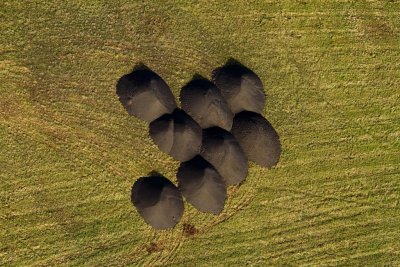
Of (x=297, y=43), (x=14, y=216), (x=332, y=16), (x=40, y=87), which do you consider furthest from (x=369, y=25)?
(x=14, y=216)

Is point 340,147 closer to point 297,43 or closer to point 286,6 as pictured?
point 297,43

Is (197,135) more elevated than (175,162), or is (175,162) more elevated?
(197,135)

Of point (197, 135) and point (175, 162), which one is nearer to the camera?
point (197, 135)

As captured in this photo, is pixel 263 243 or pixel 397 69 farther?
pixel 397 69
